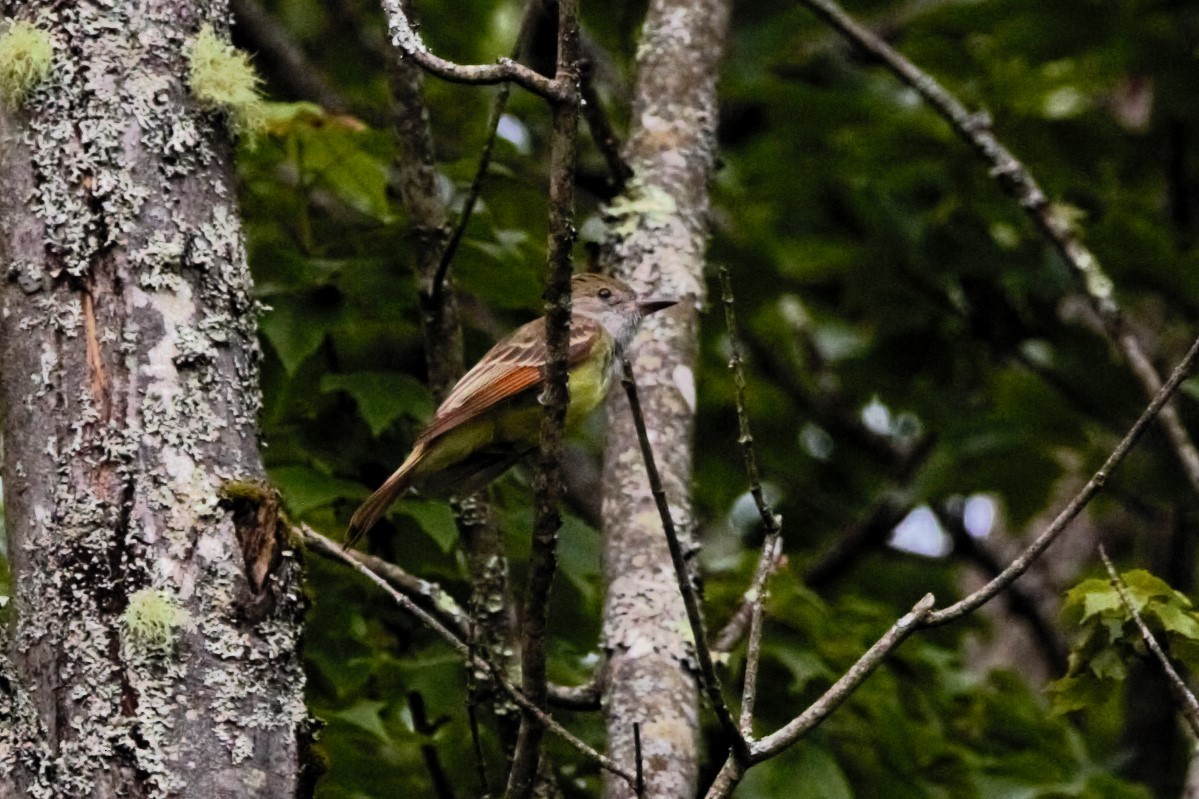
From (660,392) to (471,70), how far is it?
2.07 metres

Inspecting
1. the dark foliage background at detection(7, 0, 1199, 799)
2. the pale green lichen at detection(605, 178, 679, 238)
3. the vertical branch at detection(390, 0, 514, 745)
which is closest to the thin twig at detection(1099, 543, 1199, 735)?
the dark foliage background at detection(7, 0, 1199, 799)

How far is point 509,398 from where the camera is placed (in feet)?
15.9

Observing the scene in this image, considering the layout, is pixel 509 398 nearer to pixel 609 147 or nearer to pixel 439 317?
pixel 439 317

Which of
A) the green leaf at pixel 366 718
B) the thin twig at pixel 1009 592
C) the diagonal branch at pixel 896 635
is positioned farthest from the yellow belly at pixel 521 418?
the thin twig at pixel 1009 592

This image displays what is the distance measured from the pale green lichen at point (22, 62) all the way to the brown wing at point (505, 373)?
1.39m

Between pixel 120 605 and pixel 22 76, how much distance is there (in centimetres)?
118

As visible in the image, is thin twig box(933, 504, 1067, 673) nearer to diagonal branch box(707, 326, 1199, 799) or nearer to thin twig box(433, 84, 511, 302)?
thin twig box(433, 84, 511, 302)

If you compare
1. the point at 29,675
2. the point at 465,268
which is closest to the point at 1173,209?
the point at 465,268

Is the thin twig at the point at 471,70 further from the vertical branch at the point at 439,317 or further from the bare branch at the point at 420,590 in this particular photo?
the bare branch at the point at 420,590

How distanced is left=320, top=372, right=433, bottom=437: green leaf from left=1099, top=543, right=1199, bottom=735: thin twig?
1966mm

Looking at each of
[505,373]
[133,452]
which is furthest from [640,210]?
[133,452]

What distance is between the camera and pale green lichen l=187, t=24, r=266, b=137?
12.5 feet

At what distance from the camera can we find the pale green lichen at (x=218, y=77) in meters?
3.81

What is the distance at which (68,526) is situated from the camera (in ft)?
11.0
